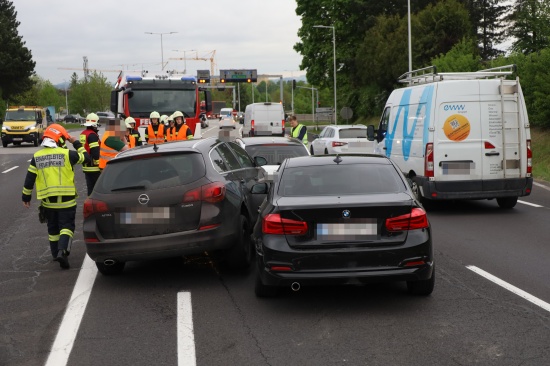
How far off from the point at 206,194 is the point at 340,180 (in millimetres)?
1480

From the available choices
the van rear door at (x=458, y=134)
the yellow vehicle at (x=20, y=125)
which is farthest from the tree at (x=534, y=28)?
the yellow vehicle at (x=20, y=125)

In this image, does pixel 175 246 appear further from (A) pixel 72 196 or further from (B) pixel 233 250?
(A) pixel 72 196

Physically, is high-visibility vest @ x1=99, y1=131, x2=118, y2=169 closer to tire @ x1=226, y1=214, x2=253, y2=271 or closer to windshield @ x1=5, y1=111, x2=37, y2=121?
tire @ x1=226, y1=214, x2=253, y2=271

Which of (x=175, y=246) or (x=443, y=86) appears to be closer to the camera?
(x=175, y=246)

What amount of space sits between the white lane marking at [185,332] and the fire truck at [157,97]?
15438 millimetres

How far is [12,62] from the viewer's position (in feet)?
235

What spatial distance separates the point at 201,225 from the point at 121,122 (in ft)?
17.7

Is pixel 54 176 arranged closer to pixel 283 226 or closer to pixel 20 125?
pixel 283 226

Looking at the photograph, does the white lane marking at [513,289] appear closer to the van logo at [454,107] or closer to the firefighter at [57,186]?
the van logo at [454,107]

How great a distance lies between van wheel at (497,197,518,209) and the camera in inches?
514

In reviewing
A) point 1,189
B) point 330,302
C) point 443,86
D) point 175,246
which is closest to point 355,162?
point 330,302

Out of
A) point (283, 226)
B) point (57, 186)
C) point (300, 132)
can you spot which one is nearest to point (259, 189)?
point (283, 226)

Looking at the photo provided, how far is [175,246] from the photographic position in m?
7.40

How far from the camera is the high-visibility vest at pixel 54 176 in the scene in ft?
28.8
